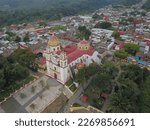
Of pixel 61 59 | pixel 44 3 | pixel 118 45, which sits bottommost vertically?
pixel 118 45

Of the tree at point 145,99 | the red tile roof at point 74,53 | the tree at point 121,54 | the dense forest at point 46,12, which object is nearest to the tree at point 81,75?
the red tile roof at point 74,53

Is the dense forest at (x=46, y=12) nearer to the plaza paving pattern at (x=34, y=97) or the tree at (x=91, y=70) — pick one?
the plaza paving pattern at (x=34, y=97)

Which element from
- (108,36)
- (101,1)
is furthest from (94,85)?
(101,1)

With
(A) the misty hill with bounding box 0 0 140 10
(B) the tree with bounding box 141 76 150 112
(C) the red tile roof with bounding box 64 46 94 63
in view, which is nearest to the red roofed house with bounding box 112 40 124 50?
(C) the red tile roof with bounding box 64 46 94 63

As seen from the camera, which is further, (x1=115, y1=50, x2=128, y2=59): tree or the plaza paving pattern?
(x1=115, y1=50, x2=128, y2=59): tree

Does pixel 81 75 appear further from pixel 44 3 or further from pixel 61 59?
pixel 44 3

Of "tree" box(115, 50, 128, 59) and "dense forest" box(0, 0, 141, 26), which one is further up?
"dense forest" box(0, 0, 141, 26)

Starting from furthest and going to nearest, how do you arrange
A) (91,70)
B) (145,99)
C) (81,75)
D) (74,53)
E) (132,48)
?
(132,48) → (74,53) → (91,70) → (81,75) → (145,99)

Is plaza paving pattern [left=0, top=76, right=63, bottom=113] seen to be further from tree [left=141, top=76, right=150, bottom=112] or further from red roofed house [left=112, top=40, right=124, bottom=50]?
red roofed house [left=112, top=40, right=124, bottom=50]

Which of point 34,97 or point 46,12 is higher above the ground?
point 46,12

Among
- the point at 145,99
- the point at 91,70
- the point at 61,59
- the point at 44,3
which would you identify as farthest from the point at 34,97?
the point at 44,3
